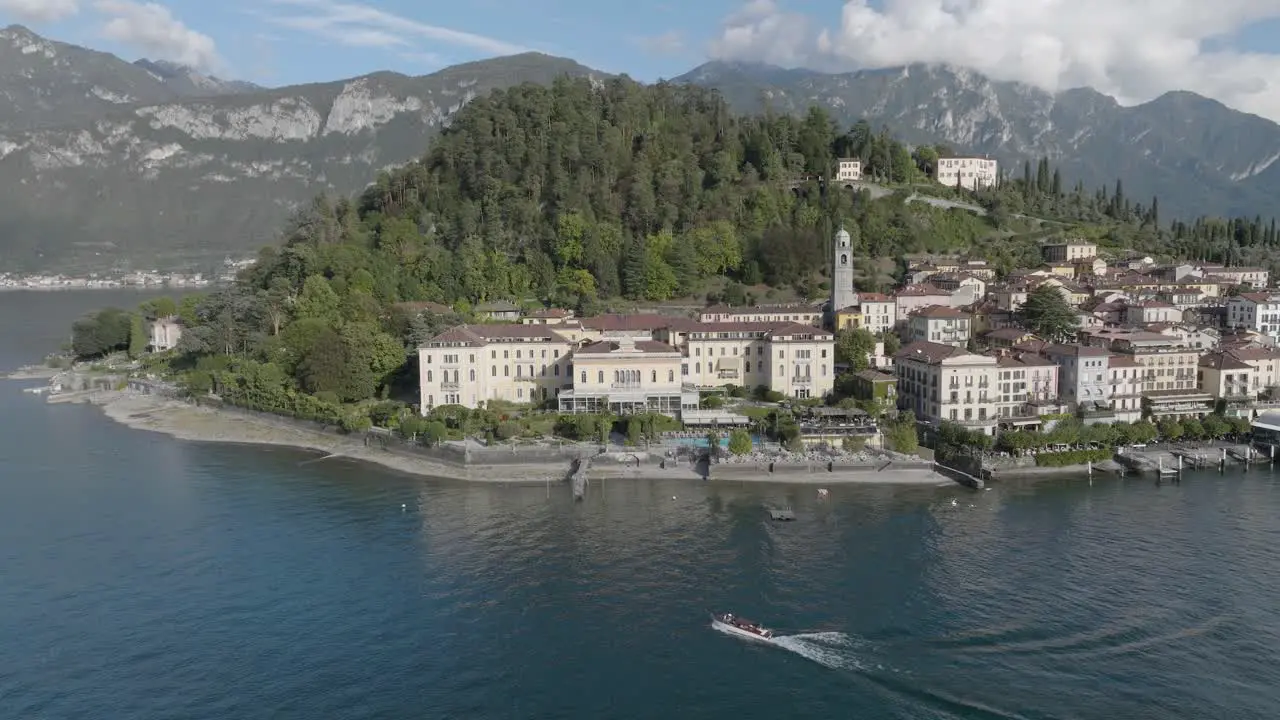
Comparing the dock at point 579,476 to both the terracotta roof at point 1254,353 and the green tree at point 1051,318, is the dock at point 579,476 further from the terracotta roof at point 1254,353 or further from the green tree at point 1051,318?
the terracotta roof at point 1254,353

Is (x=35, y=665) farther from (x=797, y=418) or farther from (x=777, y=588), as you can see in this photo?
(x=797, y=418)

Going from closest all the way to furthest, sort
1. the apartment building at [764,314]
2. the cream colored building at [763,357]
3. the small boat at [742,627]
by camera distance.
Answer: the small boat at [742,627]
the cream colored building at [763,357]
the apartment building at [764,314]

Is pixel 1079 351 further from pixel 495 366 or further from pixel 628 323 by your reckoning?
pixel 495 366

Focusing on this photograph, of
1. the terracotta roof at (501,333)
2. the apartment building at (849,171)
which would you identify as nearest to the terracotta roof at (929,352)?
the terracotta roof at (501,333)

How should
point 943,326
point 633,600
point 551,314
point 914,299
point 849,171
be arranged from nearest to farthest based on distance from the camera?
point 633,600 < point 943,326 < point 551,314 < point 914,299 < point 849,171

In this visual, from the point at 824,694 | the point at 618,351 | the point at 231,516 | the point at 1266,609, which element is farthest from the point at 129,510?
the point at 1266,609

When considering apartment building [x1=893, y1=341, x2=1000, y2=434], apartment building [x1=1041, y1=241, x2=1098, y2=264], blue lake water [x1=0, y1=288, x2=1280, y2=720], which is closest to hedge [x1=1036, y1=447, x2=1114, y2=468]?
blue lake water [x1=0, y1=288, x2=1280, y2=720]

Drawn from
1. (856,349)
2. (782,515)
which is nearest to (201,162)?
(856,349)
